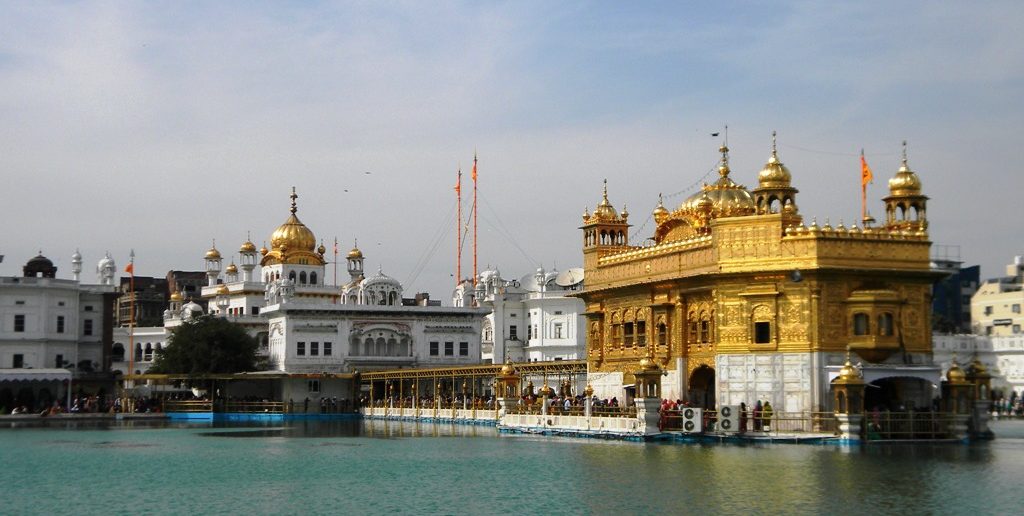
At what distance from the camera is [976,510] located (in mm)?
26891

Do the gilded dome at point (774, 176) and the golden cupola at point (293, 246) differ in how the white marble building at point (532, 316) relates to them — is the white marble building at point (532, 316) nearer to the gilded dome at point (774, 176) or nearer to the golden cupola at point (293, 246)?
A: the golden cupola at point (293, 246)

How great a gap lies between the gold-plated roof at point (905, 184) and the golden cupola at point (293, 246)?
5354cm

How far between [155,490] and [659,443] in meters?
17.0

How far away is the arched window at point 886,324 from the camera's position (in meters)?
44.0

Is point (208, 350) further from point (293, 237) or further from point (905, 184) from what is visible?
point (905, 184)

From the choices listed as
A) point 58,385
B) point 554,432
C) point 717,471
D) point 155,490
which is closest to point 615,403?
point 554,432

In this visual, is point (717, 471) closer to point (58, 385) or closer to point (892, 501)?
point (892, 501)

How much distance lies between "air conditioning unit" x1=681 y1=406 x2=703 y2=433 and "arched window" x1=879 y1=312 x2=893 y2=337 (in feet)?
20.4

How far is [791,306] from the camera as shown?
146 feet

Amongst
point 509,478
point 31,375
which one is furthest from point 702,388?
point 31,375

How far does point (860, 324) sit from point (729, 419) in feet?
16.9

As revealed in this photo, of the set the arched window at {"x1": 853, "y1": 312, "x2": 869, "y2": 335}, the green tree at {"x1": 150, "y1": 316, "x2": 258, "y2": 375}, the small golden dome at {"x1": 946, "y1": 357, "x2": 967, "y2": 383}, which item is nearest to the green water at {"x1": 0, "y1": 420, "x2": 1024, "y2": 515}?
the small golden dome at {"x1": 946, "y1": 357, "x2": 967, "y2": 383}

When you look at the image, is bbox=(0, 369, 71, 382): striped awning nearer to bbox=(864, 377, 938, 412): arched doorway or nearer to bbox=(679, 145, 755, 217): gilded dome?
bbox=(679, 145, 755, 217): gilded dome

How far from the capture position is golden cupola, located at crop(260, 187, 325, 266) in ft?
310
